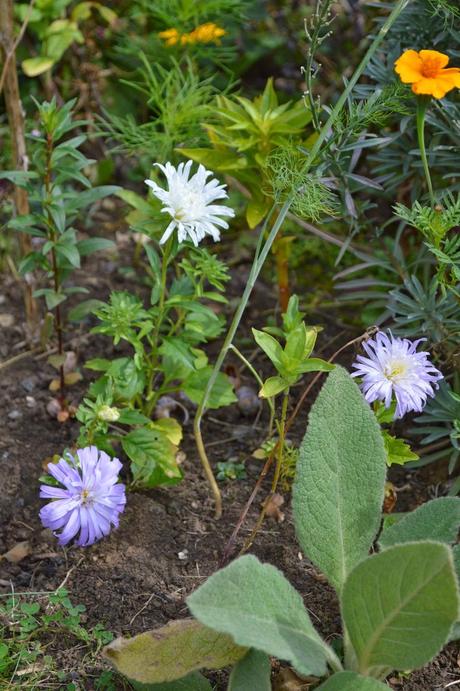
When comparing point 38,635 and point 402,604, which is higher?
point 402,604

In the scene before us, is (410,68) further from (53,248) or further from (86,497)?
(86,497)

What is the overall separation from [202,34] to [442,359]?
120 centimetres

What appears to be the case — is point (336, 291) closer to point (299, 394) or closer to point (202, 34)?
point (299, 394)

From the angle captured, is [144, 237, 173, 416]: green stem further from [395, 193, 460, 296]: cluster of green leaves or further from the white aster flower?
[395, 193, 460, 296]: cluster of green leaves

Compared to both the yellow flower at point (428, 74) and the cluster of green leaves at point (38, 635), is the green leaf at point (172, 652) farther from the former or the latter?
the yellow flower at point (428, 74)

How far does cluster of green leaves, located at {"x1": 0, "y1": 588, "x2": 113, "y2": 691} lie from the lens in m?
1.55

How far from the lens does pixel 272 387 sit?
1.65m

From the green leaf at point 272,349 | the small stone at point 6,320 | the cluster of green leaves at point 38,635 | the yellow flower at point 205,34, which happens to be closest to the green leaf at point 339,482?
the green leaf at point 272,349

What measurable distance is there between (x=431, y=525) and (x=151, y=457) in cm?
59

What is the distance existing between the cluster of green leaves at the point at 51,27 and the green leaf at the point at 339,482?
159cm

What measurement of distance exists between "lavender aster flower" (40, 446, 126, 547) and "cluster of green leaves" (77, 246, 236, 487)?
3.8 inches

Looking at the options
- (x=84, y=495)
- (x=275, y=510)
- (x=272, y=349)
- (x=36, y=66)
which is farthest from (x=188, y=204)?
(x=36, y=66)

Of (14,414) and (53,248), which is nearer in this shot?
(53,248)

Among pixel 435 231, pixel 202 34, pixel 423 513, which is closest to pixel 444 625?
pixel 423 513
